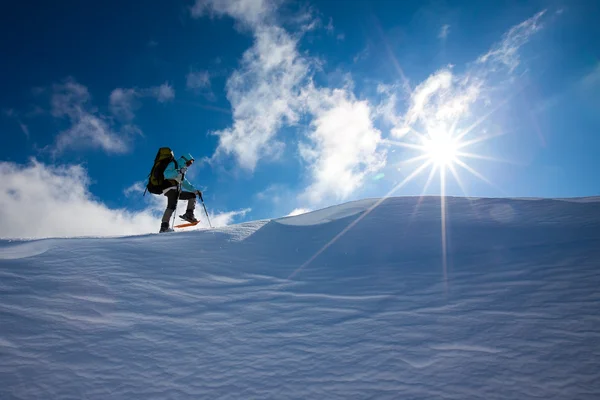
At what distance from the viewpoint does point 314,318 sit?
257cm

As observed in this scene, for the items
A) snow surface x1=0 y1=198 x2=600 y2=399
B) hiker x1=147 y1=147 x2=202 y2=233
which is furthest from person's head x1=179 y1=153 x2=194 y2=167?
snow surface x1=0 y1=198 x2=600 y2=399

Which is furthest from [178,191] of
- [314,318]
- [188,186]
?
[314,318]

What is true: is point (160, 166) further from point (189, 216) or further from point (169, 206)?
point (189, 216)

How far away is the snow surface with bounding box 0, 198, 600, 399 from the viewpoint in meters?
1.76

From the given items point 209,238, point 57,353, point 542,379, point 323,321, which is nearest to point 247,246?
point 209,238

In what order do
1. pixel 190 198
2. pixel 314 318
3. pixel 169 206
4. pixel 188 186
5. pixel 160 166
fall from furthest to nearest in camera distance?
pixel 190 198 → pixel 188 186 → pixel 169 206 → pixel 160 166 → pixel 314 318

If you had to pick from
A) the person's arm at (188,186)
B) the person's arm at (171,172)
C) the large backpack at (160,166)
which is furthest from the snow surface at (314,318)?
the person's arm at (188,186)

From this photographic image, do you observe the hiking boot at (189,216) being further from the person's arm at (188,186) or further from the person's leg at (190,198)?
the person's arm at (188,186)

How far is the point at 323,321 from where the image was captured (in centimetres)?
252

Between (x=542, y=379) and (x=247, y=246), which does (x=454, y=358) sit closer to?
(x=542, y=379)

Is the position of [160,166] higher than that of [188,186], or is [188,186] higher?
[160,166]

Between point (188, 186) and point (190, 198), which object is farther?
point (190, 198)

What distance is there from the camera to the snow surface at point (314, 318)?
1.76m

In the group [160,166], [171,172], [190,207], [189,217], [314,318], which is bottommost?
[314,318]
